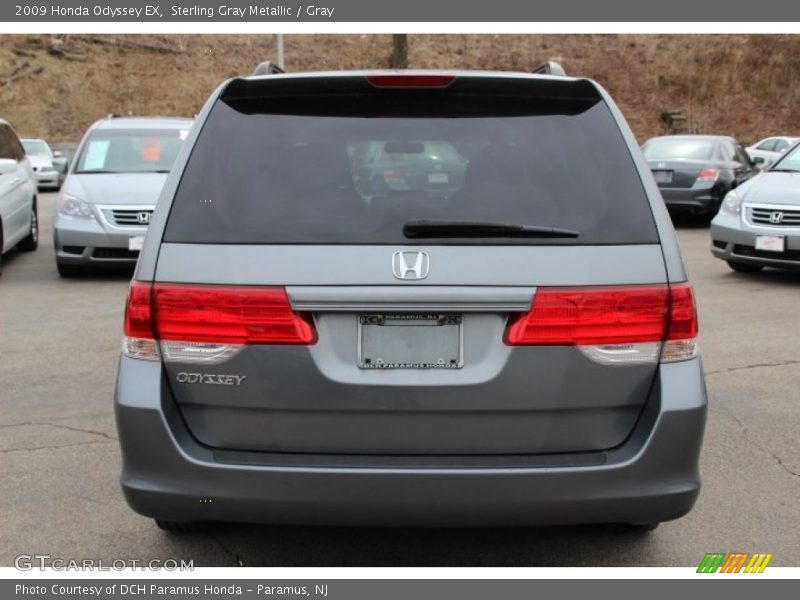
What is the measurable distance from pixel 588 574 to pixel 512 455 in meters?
0.84

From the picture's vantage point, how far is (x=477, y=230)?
3102 millimetres

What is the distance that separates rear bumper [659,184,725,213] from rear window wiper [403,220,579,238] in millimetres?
14043

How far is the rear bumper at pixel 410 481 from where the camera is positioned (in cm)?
305

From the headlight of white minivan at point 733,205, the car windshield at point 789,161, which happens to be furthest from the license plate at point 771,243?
the car windshield at point 789,161

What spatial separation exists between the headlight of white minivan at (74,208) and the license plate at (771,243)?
7082 mm

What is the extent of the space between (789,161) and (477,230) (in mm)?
9474

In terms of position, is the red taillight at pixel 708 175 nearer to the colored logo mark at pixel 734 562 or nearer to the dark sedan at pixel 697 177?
the dark sedan at pixel 697 177

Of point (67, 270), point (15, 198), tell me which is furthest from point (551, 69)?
point (15, 198)

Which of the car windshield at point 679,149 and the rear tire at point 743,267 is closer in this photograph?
the rear tire at point 743,267

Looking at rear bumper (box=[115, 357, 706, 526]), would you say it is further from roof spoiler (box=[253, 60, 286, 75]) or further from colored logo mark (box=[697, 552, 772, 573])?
roof spoiler (box=[253, 60, 286, 75])

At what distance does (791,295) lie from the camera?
987 centimetres

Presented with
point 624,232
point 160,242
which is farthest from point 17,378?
point 624,232

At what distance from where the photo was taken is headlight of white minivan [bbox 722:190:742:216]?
1070cm

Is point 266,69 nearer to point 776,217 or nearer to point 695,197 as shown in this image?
point 776,217
